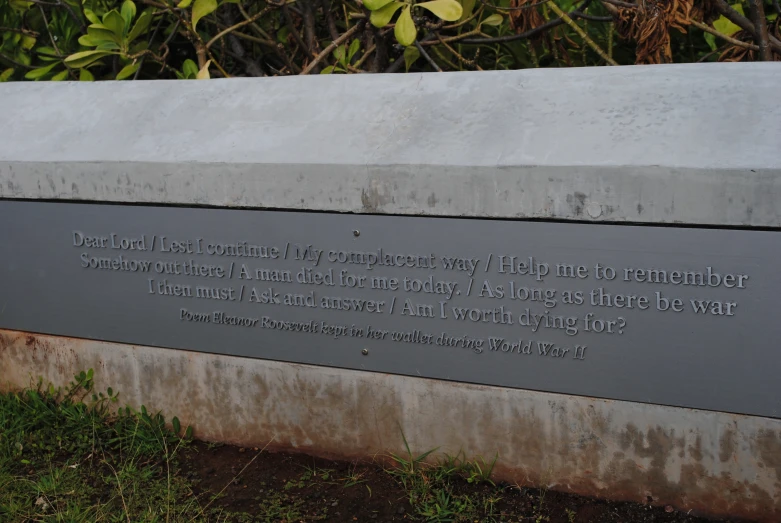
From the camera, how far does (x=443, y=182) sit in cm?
254

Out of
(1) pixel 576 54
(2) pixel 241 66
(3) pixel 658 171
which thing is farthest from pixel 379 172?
(2) pixel 241 66

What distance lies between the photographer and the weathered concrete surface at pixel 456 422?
2.48 m

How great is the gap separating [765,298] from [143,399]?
7.29 ft

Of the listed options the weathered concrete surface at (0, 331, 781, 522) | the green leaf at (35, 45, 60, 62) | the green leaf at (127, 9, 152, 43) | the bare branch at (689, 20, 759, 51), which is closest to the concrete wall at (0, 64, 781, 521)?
the weathered concrete surface at (0, 331, 781, 522)

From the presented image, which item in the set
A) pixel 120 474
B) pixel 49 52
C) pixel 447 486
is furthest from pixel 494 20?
pixel 120 474

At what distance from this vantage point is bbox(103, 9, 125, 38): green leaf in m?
3.46

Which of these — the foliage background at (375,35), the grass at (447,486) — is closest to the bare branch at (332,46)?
the foliage background at (375,35)

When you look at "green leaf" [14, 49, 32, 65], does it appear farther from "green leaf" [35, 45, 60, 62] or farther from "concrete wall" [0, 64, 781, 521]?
"concrete wall" [0, 64, 781, 521]

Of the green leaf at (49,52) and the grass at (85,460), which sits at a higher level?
the green leaf at (49,52)

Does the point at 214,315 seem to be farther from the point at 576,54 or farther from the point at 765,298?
the point at 576,54

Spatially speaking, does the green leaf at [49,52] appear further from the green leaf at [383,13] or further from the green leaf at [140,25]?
the green leaf at [383,13]

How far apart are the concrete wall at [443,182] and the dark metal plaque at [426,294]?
0.20 feet

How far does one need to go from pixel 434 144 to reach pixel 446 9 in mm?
632

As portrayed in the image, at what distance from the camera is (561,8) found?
3576 millimetres
